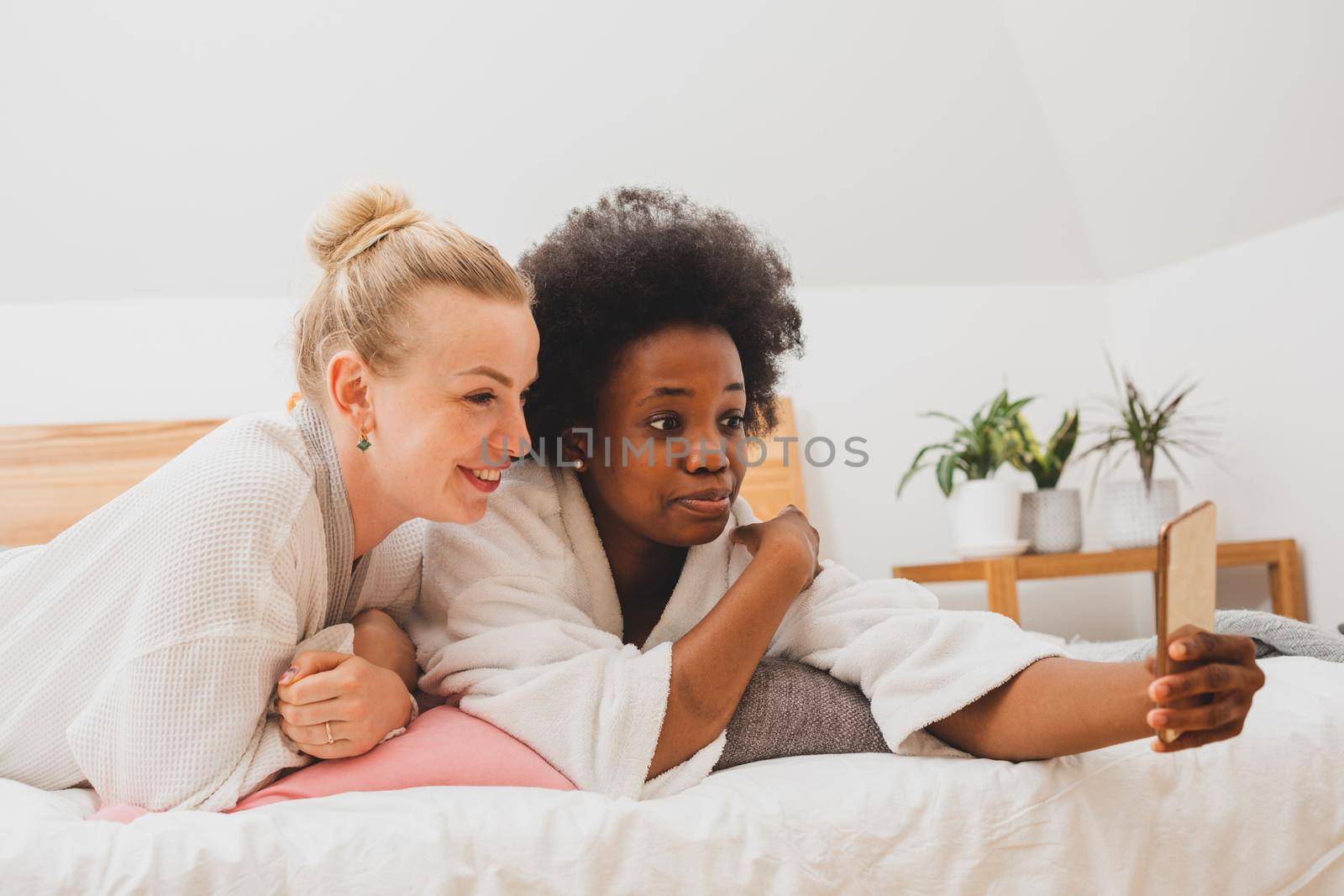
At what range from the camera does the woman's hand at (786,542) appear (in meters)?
1.18

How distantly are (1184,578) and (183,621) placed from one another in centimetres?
81

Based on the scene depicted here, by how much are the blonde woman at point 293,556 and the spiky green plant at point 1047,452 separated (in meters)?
1.77

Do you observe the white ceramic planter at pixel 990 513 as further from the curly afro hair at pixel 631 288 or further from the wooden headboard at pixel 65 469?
the wooden headboard at pixel 65 469

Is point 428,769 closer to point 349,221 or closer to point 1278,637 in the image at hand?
point 349,221

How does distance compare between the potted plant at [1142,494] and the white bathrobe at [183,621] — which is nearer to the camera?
the white bathrobe at [183,621]

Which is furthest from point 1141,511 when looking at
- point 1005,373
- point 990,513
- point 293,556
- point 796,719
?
point 293,556

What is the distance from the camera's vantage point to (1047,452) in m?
2.72

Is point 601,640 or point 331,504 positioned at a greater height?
point 331,504

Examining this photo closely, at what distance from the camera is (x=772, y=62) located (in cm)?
263

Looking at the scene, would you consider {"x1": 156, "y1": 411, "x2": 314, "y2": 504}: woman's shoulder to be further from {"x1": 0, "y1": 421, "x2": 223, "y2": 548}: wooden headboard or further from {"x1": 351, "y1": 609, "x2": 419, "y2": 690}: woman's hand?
{"x1": 0, "y1": 421, "x2": 223, "y2": 548}: wooden headboard

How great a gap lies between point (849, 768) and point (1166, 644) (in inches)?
11.4

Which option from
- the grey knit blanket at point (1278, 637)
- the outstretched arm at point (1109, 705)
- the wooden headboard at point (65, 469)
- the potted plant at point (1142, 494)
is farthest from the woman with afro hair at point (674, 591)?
the wooden headboard at point (65, 469)

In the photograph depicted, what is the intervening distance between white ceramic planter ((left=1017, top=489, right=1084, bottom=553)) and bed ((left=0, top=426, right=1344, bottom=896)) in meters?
1.60

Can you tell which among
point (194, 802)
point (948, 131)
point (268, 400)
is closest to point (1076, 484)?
point (948, 131)
